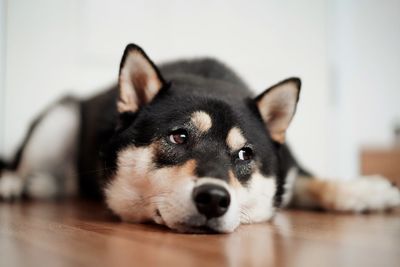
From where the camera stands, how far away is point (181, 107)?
1.55 meters

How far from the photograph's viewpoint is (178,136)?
1.50 metres

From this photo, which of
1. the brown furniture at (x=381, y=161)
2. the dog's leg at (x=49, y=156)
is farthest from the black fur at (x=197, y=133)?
the brown furniture at (x=381, y=161)

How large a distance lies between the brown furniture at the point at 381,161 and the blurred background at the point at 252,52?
0.05 m

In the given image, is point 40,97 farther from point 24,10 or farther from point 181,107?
point 181,107

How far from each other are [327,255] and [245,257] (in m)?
0.20

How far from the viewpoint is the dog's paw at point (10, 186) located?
2328mm

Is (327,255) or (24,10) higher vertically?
(24,10)

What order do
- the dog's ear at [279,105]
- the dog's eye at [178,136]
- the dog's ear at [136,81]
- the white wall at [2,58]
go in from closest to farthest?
the dog's eye at [178,136], the dog's ear at [136,81], the dog's ear at [279,105], the white wall at [2,58]

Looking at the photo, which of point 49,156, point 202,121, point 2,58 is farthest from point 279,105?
point 2,58

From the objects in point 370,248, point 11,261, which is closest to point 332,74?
point 370,248

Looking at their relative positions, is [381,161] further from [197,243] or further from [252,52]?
[197,243]

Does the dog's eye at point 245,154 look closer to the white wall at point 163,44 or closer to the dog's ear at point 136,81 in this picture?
the dog's ear at point 136,81

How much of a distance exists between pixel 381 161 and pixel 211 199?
9.16ft

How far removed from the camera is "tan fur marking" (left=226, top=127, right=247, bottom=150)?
1.51 meters
